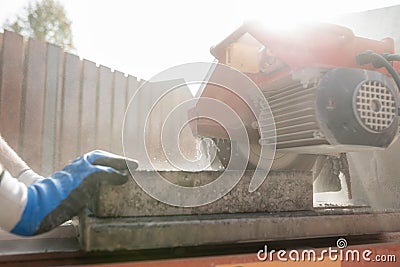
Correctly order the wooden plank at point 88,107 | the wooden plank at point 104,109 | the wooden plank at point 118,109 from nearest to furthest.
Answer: the wooden plank at point 88,107 < the wooden plank at point 104,109 < the wooden plank at point 118,109

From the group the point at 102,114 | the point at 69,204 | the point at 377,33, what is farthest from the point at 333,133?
the point at 102,114

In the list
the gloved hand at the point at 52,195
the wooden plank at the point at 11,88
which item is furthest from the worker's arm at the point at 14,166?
the wooden plank at the point at 11,88

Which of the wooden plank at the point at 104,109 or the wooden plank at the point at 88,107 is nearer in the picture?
the wooden plank at the point at 88,107

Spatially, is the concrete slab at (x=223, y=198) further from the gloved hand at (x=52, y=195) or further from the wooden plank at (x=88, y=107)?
the wooden plank at (x=88, y=107)

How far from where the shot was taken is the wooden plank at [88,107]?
4.22 m

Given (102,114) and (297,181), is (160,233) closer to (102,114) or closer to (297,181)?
(297,181)

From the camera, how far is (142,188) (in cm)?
112

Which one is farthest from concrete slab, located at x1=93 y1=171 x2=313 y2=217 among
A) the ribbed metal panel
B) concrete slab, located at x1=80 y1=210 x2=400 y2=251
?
the ribbed metal panel

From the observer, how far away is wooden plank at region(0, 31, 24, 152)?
3.61 metres

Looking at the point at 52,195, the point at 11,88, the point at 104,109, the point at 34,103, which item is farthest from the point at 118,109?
the point at 52,195

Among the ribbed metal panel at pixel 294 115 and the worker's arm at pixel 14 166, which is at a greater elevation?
the ribbed metal panel at pixel 294 115

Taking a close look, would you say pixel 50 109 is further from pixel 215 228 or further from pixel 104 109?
pixel 215 228

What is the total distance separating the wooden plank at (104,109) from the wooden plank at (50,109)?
0.56m

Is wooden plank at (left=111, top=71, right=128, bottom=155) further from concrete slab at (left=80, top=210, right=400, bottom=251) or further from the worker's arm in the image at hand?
concrete slab at (left=80, top=210, right=400, bottom=251)
